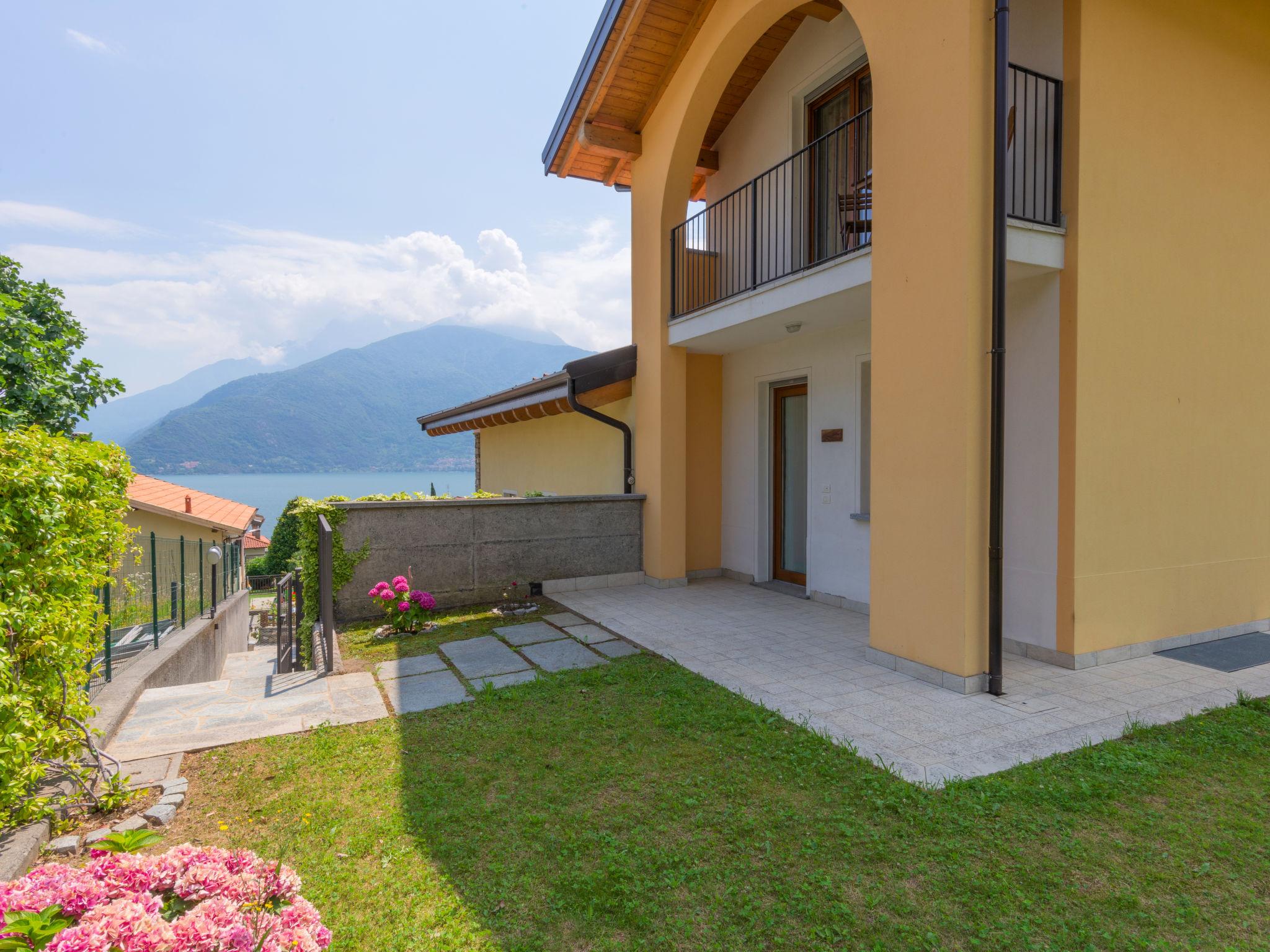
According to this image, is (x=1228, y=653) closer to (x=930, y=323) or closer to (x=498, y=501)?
(x=930, y=323)

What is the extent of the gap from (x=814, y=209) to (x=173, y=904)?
848 cm

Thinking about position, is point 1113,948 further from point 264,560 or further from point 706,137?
point 264,560

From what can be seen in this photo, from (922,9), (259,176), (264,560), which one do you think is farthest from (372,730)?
(259,176)

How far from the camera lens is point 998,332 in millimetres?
4469

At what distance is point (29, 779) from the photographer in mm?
2744

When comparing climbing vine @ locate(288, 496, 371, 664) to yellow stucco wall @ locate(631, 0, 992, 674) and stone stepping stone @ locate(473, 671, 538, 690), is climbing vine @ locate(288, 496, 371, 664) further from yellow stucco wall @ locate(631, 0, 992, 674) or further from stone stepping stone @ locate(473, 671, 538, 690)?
yellow stucco wall @ locate(631, 0, 992, 674)

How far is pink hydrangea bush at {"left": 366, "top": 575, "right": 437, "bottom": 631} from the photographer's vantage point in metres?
6.71

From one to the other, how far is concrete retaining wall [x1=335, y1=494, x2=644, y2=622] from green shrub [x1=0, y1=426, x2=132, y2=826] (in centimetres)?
372

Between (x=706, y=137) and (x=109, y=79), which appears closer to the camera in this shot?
(x=706, y=137)

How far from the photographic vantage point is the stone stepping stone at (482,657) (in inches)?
213

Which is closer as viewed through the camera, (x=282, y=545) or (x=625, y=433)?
(x=625, y=433)

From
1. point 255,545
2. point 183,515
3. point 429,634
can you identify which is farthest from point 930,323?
point 255,545

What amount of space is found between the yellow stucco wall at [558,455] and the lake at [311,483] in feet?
415

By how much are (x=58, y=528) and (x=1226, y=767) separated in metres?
5.83
